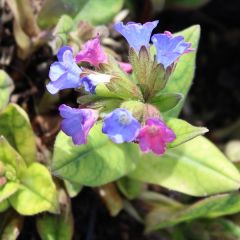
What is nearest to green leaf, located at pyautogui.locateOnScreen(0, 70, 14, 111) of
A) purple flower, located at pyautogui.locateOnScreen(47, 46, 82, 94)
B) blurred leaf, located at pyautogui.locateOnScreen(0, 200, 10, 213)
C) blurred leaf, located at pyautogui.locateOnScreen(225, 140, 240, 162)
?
blurred leaf, located at pyautogui.locateOnScreen(0, 200, 10, 213)

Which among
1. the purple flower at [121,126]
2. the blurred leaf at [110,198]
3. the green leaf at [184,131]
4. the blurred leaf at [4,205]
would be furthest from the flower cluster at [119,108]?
the blurred leaf at [110,198]

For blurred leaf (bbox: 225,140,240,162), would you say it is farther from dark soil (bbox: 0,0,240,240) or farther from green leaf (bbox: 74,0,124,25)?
green leaf (bbox: 74,0,124,25)

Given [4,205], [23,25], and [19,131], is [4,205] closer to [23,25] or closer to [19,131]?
[19,131]

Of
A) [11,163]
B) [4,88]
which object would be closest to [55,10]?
[4,88]

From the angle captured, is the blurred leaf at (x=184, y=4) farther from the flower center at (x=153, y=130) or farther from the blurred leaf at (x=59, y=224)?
the flower center at (x=153, y=130)

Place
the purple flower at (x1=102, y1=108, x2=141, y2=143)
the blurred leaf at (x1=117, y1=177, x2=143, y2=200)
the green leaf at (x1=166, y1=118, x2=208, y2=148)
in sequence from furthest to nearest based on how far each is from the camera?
the blurred leaf at (x1=117, y1=177, x2=143, y2=200), the green leaf at (x1=166, y1=118, x2=208, y2=148), the purple flower at (x1=102, y1=108, x2=141, y2=143)

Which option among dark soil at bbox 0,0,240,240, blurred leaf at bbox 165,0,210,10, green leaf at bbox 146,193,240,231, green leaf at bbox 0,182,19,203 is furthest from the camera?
blurred leaf at bbox 165,0,210,10
